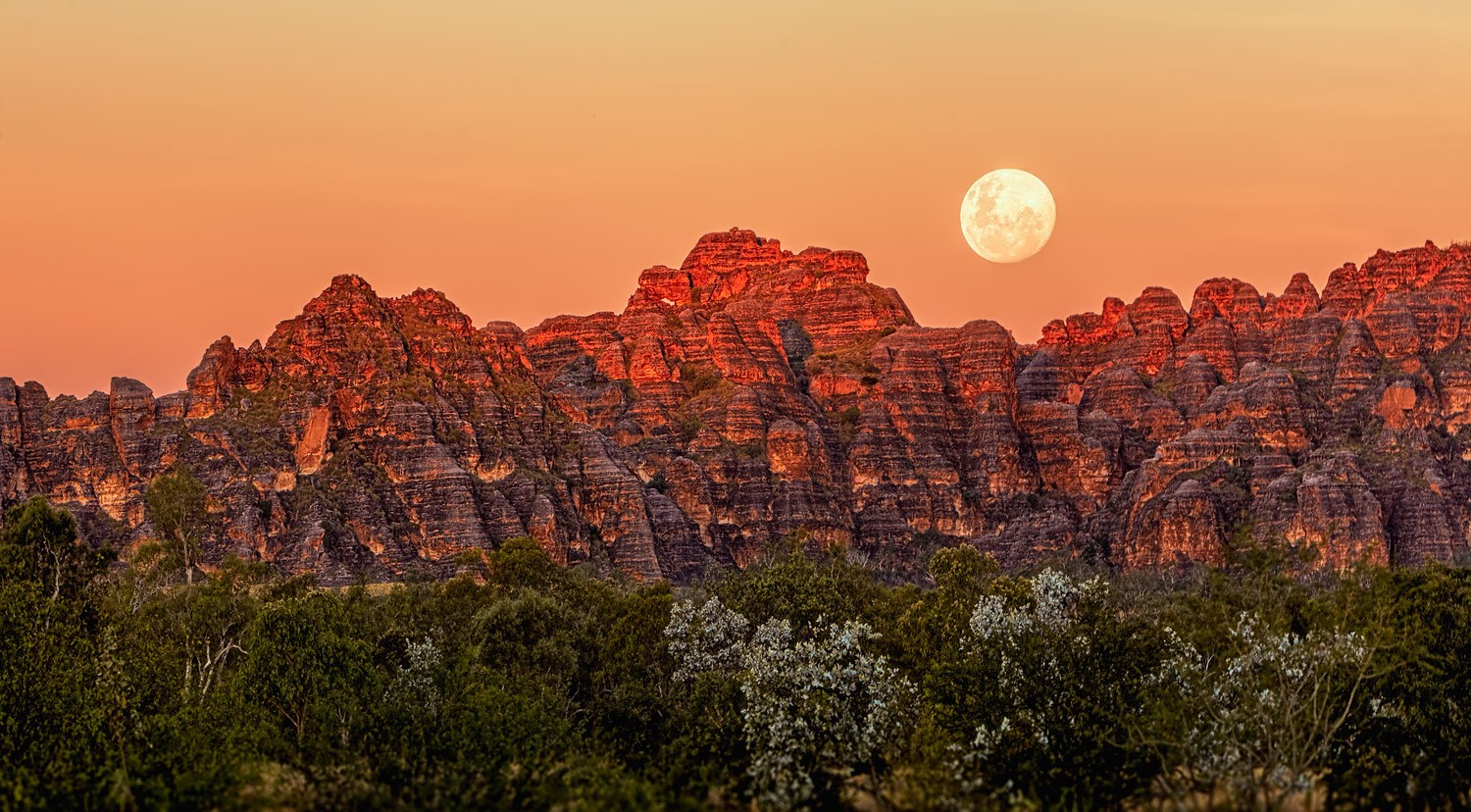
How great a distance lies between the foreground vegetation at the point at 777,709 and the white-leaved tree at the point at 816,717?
0.47 ft

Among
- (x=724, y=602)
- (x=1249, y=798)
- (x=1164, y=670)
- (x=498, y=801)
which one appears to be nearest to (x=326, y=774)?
(x=498, y=801)

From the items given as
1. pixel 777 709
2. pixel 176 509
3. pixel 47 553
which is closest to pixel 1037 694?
pixel 777 709

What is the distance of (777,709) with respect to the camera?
187 feet

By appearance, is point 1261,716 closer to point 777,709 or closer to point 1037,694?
point 1037,694

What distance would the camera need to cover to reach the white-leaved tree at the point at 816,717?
5184 cm

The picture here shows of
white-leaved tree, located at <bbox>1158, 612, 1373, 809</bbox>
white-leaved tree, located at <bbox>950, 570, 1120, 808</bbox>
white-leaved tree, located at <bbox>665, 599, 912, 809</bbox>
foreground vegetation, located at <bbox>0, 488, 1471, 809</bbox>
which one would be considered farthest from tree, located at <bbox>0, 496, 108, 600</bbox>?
white-leaved tree, located at <bbox>1158, 612, 1373, 809</bbox>

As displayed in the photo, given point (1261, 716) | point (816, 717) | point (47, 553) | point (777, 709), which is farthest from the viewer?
point (47, 553)

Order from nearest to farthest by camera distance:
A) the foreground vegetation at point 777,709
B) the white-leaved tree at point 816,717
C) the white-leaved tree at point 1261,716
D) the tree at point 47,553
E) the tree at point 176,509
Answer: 1. the foreground vegetation at point 777,709
2. the white-leaved tree at point 1261,716
3. the white-leaved tree at point 816,717
4. the tree at point 47,553
5. the tree at point 176,509

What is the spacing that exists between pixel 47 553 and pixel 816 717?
1611 inches

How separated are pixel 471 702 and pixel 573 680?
101ft

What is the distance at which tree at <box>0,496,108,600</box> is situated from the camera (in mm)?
77875

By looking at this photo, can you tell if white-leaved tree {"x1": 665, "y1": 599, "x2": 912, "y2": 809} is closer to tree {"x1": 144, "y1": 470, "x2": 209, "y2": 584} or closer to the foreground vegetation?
the foreground vegetation

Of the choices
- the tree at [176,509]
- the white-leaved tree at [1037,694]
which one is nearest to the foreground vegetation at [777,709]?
the white-leaved tree at [1037,694]

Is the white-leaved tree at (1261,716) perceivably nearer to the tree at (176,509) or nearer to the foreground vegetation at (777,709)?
the foreground vegetation at (777,709)
